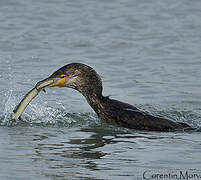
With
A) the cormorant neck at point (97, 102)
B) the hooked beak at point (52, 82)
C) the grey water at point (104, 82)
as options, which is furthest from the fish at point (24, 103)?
the cormorant neck at point (97, 102)

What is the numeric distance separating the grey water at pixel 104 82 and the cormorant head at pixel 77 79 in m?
0.52

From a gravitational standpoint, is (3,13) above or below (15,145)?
above

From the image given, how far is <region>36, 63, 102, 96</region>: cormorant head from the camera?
9023mm

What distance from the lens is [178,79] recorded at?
1234 centimetres

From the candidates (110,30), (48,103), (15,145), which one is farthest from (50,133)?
(110,30)

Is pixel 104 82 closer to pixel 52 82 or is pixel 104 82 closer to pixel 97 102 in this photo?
pixel 97 102

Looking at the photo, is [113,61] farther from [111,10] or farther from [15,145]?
[15,145]

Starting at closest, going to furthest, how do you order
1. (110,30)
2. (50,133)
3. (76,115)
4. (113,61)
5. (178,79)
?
(50,133) → (76,115) → (178,79) → (113,61) → (110,30)

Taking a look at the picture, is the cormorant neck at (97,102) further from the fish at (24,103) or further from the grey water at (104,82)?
the fish at (24,103)

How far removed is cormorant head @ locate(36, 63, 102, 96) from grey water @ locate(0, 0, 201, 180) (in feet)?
1.70

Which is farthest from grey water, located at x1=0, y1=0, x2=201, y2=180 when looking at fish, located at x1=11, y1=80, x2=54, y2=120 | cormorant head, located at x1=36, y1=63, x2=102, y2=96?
cormorant head, located at x1=36, y1=63, x2=102, y2=96

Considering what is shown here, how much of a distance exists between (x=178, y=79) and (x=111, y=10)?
18.2 ft

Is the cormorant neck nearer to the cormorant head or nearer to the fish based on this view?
the cormorant head

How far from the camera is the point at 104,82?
472 inches
